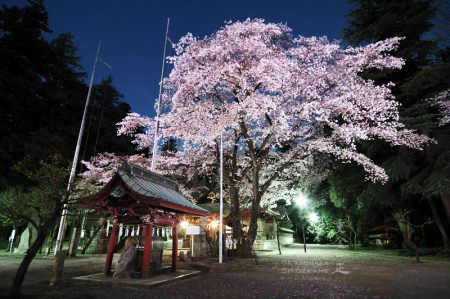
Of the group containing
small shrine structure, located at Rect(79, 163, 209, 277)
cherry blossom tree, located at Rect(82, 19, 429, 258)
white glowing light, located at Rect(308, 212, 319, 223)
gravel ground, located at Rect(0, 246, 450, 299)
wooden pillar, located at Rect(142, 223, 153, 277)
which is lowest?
gravel ground, located at Rect(0, 246, 450, 299)

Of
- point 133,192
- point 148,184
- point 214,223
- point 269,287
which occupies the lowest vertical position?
point 269,287

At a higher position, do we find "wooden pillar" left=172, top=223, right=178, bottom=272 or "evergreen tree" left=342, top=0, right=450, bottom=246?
"evergreen tree" left=342, top=0, right=450, bottom=246

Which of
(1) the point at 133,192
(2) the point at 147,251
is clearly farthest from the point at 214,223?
(1) the point at 133,192

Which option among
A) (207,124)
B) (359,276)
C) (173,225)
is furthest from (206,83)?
(359,276)

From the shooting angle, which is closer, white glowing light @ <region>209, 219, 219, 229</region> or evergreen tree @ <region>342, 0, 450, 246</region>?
evergreen tree @ <region>342, 0, 450, 246</region>

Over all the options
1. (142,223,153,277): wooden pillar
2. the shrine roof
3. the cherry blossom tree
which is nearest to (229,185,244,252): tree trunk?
the cherry blossom tree

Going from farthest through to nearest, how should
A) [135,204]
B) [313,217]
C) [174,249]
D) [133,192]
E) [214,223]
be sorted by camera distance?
1. [313,217]
2. [214,223]
3. [174,249]
4. [135,204]
5. [133,192]

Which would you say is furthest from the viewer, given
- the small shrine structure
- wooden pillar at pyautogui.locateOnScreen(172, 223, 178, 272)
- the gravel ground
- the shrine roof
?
wooden pillar at pyautogui.locateOnScreen(172, 223, 178, 272)

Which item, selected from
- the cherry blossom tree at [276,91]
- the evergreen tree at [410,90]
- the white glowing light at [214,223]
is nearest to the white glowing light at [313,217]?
the evergreen tree at [410,90]

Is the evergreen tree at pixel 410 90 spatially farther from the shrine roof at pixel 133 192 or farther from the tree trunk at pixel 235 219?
the shrine roof at pixel 133 192

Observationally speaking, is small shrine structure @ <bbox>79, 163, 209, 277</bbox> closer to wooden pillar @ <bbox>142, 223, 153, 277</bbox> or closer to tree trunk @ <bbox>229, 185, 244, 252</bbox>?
wooden pillar @ <bbox>142, 223, 153, 277</bbox>

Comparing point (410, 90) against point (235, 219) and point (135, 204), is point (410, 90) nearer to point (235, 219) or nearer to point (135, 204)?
point (235, 219)

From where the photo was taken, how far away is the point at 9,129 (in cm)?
2533

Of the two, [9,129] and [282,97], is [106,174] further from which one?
[282,97]
